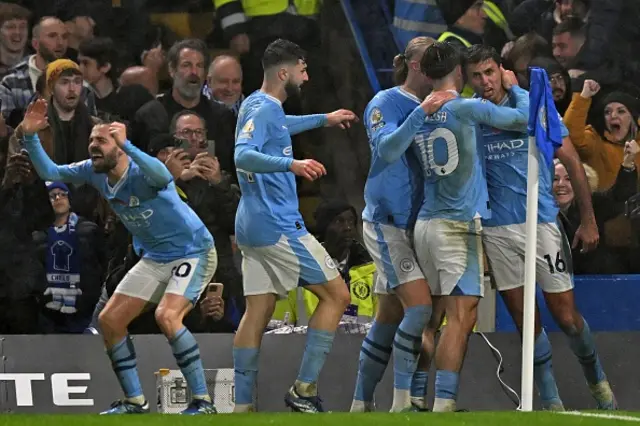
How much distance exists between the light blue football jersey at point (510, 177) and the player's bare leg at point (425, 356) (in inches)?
24.7

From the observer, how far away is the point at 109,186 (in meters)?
9.64

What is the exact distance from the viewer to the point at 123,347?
9516 millimetres

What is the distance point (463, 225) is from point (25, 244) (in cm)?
354

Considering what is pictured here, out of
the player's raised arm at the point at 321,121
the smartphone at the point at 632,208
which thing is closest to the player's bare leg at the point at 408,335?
the player's raised arm at the point at 321,121

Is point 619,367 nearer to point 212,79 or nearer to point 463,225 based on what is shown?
point 463,225

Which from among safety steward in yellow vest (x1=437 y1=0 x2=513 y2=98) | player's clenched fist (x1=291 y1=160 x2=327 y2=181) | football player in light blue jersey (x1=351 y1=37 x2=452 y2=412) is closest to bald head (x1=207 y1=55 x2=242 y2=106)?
safety steward in yellow vest (x1=437 y1=0 x2=513 y2=98)

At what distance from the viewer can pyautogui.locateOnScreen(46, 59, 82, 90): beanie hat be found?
1128cm

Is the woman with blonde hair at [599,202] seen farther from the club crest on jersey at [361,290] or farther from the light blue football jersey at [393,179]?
the light blue football jersey at [393,179]

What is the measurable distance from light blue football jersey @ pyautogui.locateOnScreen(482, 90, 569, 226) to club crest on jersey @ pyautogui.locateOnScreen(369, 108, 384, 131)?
721 millimetres

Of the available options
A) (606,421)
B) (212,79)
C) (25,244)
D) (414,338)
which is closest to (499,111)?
(414,338)

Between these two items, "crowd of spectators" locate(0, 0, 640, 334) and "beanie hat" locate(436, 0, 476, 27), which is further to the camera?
"beanie hat" locate(436, 0, 476, 27)

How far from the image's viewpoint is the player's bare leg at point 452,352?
8.99m

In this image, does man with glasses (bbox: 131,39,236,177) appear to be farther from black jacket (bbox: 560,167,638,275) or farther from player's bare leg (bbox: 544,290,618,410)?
player's bare leg (bbox: 544,290,618,410)

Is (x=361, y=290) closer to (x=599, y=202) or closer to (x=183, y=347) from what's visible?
(x=183, y=347)
